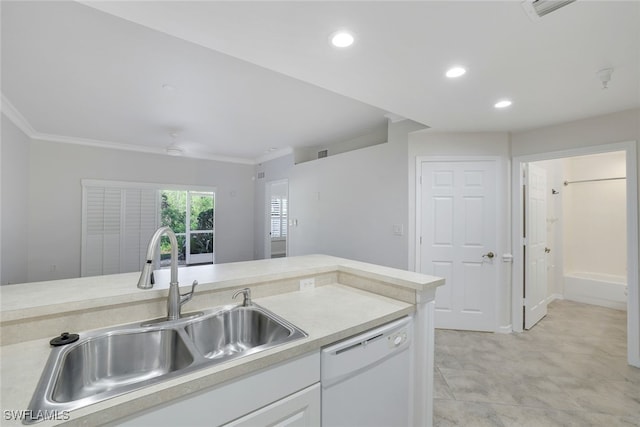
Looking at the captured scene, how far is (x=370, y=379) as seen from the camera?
4.35 ft

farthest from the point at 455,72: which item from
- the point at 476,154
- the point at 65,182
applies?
the point at 65,182

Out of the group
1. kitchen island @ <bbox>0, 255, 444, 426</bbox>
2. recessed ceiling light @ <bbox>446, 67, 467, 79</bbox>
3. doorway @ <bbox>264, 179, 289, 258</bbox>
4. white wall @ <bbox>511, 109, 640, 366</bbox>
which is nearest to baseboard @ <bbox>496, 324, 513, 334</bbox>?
white wall @ <bbox>511, 109, 640, 366</bbox>

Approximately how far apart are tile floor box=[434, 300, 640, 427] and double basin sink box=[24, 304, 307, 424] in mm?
1504

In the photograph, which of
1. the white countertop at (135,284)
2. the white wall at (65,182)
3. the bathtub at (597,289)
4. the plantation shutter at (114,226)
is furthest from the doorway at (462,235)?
the plantation shutter at (114,226)

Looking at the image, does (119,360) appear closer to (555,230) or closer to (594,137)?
(594,137)

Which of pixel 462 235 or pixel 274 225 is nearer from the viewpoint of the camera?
pixel 462 235

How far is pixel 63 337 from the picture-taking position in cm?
110

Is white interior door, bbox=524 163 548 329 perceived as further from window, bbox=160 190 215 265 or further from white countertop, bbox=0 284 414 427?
window, bbox=160 190 215 265

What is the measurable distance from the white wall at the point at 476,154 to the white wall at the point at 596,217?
99.9 inches

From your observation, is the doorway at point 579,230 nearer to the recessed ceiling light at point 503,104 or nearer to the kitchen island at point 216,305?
the recessed ceiling light at point 503,104

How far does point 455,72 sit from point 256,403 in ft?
7.57

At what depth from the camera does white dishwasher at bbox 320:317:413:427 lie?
46.9 inches

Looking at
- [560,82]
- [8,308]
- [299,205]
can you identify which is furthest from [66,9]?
[299,205]

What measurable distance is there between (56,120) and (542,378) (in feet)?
21.3
